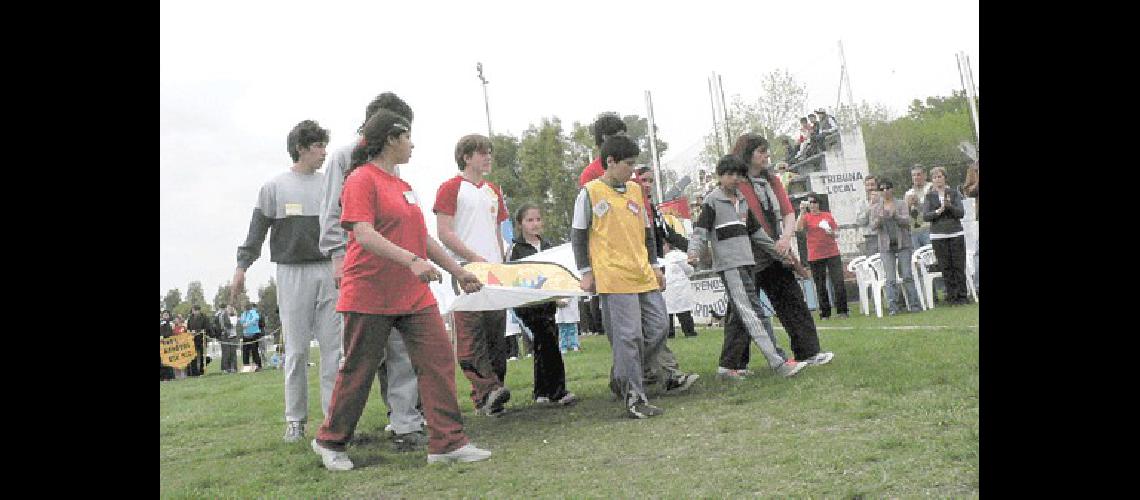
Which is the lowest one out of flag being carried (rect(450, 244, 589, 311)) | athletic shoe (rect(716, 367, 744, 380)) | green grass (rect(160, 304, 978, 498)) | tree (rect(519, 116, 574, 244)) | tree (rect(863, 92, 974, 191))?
green grass (rect(160, 304, 978, 498))

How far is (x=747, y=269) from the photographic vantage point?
24.7 feet

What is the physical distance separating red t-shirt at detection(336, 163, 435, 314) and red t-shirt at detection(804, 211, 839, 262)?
10.3 meters

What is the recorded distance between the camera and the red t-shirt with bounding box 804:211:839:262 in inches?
576

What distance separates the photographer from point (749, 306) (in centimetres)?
741

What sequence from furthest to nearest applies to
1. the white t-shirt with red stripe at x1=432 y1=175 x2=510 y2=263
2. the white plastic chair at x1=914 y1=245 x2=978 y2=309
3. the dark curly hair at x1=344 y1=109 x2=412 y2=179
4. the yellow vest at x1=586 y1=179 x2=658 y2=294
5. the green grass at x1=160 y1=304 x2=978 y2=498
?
the white plastic chair at x1=914 y1=245 x2=978 y2=309 < the white t-shirt with red stripe at x1=432 y1=175 x2=510 y2=263 < the yellow vest at x1=586 y1=179 x2=658 y2=294 < the dark curly hair at x1=344 y1=109 x2=412 y2=179 < the green grass at x1=160 y1=304 x2=978 y2=498

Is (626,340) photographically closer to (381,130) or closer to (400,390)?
(400,390)

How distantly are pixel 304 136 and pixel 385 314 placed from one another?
6.41 ft

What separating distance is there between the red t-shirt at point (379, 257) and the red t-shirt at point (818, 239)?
33.8 ft

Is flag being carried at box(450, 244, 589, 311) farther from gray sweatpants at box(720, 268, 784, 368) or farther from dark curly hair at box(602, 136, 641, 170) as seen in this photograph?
gray sweatpants at box(720, 268, 784, 368)

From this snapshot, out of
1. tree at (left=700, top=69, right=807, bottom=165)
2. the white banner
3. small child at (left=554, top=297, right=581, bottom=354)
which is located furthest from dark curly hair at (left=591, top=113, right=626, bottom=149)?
tree at (left=700, top=69, right=807, bottom=165)

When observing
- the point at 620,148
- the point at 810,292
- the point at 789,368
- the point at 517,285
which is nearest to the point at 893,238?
the point at 810,292

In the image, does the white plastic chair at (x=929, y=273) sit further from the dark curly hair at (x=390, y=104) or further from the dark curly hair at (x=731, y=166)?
the dark curly hair at (x=390, y=104)
